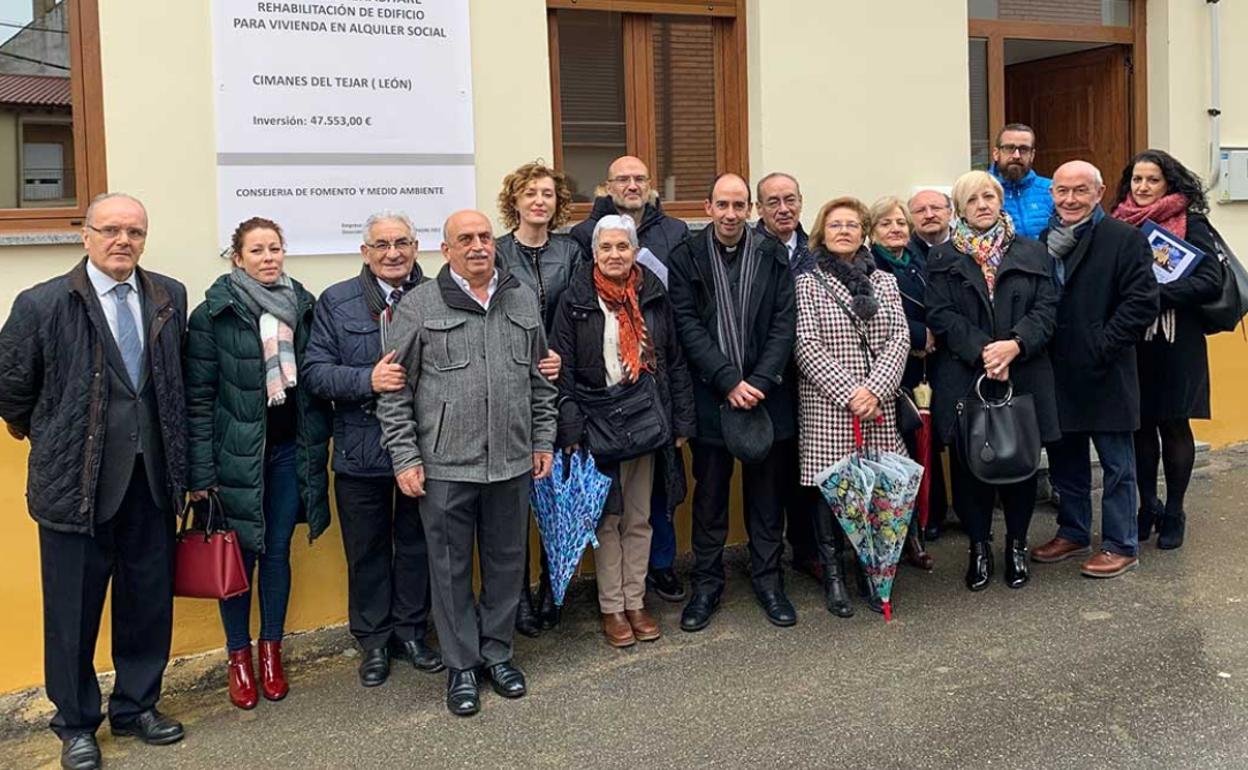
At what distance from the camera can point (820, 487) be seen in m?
4.65

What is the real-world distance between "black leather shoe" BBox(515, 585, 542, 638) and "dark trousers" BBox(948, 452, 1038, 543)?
2.04 meters

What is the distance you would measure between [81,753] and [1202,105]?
738 centimetres

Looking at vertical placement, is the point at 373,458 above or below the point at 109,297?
below

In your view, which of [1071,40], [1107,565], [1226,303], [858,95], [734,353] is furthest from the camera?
[1071,40]

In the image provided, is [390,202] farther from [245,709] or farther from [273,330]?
[245,709]

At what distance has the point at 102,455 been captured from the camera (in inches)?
140

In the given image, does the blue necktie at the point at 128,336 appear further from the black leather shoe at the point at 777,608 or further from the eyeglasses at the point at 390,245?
the black leather shoe at the point at 777,608

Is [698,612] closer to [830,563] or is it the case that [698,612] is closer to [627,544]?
[627,544]

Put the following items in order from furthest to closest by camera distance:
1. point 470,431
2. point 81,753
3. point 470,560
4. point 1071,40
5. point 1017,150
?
1. point 1071,40
2. point 1017,150
3. point 470,560
4. point 470,431
5. point 81,753

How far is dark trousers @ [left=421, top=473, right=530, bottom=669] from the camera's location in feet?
13.1

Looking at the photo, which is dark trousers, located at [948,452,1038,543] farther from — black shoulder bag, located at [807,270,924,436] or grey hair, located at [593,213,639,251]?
grey hair, located at [593,213,639,251]

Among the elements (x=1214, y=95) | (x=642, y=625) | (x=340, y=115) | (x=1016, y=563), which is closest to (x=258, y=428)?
(x=340, y=115)

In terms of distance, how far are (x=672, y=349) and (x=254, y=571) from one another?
1.94 m

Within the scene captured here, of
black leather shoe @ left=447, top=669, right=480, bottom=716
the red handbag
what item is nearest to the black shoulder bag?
black leather shoe @ left=447, top=669, right=480, bottom=716
